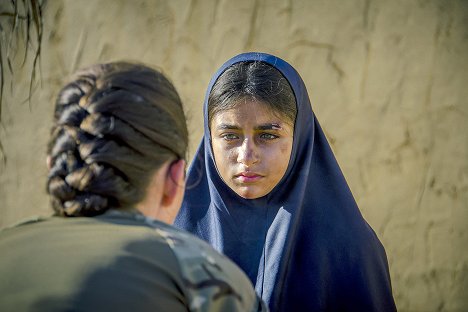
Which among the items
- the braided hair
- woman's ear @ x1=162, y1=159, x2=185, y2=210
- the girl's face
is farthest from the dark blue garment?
the braided hair

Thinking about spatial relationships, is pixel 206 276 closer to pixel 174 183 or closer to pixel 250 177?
pixel 174 183

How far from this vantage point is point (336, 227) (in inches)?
107

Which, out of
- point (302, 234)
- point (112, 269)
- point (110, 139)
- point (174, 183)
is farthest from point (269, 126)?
point (112, 269)

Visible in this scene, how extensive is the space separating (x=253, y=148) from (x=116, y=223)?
135 cm

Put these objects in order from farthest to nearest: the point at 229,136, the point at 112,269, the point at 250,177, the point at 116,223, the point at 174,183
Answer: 1. the point at 229,136
2. the point at 250,177
3. the point at 174,183
4. the point at 116,223
5. the point at 112,269

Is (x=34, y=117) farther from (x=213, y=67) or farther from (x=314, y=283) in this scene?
→ (x=314, y=283)

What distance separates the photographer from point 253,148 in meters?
2.72

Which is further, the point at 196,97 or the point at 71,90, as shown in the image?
the point at 196,97

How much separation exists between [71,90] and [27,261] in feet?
1.35

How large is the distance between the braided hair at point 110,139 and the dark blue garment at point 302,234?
1270 mm

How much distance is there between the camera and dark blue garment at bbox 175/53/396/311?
2656mm

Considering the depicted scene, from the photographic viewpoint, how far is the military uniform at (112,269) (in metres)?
1.29

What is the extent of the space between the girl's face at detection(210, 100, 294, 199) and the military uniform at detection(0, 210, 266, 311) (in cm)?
126

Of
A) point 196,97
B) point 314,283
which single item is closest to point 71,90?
point 314,283
